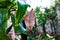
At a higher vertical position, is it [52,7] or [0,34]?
[0,34]

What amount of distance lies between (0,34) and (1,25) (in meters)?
0.07

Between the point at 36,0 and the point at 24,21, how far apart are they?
91.3 inches

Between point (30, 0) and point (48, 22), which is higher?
point (30, 0)

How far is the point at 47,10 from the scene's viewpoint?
11.7 feet

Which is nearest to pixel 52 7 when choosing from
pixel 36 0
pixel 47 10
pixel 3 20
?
pixel 47 10

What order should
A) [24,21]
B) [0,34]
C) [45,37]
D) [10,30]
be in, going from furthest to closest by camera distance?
1. [45,37]
2. [24,21]
3. [10,30]
4. [0,34]

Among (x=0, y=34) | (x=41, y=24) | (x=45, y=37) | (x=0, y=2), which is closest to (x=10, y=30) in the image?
(x=0, y=2)

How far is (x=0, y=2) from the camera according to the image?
90cm

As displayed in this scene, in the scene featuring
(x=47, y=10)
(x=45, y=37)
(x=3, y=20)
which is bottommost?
(x=45, y=37)

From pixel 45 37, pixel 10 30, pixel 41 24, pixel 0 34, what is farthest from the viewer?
pixel 41 24

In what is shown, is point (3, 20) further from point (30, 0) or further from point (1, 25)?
point (30, 0)

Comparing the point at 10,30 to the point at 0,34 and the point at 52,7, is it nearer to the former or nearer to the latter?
the point at 0,34

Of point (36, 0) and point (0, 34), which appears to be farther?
point (36, 0)

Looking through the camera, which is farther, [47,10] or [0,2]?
[47,10]
